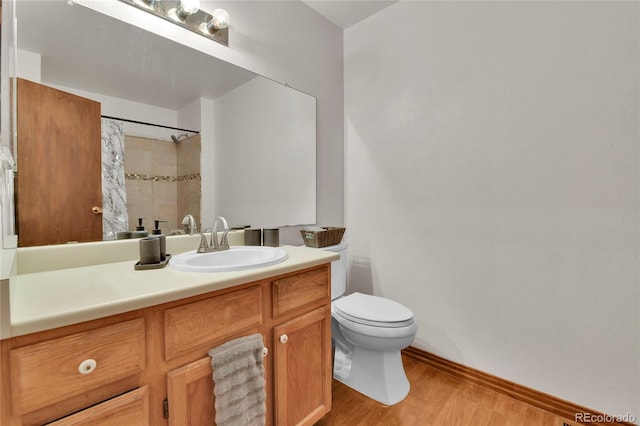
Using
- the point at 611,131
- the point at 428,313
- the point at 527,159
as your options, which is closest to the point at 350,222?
the point at 428,313

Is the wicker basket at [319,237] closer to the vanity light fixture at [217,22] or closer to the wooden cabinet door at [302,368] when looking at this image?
the wooden cabinet door at [302,368]

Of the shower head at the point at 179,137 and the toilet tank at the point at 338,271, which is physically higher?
the shower head at the point at 179,137

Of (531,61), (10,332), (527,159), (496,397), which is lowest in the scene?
(496,397)

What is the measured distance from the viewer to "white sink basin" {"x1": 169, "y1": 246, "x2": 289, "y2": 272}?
0.94 meters

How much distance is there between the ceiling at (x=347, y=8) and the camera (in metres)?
1.95

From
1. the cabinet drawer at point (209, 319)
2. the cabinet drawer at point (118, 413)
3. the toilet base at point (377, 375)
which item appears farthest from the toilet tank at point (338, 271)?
the cabinet drawer at point (118, 413)

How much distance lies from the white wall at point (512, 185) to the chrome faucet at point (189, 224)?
4.21ft

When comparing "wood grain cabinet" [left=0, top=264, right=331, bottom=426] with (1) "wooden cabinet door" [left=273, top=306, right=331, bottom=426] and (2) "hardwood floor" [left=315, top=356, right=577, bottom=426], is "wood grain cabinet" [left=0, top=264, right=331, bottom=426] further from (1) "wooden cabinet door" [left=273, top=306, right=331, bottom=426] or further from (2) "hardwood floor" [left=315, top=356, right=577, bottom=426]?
(2) "hardwood floor" [left=315, top=356, right=577, bottom=426]

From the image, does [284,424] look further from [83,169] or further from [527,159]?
[527,159]

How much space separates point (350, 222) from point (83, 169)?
5.60 feet

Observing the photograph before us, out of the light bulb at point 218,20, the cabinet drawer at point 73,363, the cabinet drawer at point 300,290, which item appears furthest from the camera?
the light bulb at point 218,20

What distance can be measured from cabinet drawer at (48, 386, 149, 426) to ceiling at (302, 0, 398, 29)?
2.35 meters

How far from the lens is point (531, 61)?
58.4 inches

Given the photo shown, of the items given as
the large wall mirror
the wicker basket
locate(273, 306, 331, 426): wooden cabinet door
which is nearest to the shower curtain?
the large wall mirror
